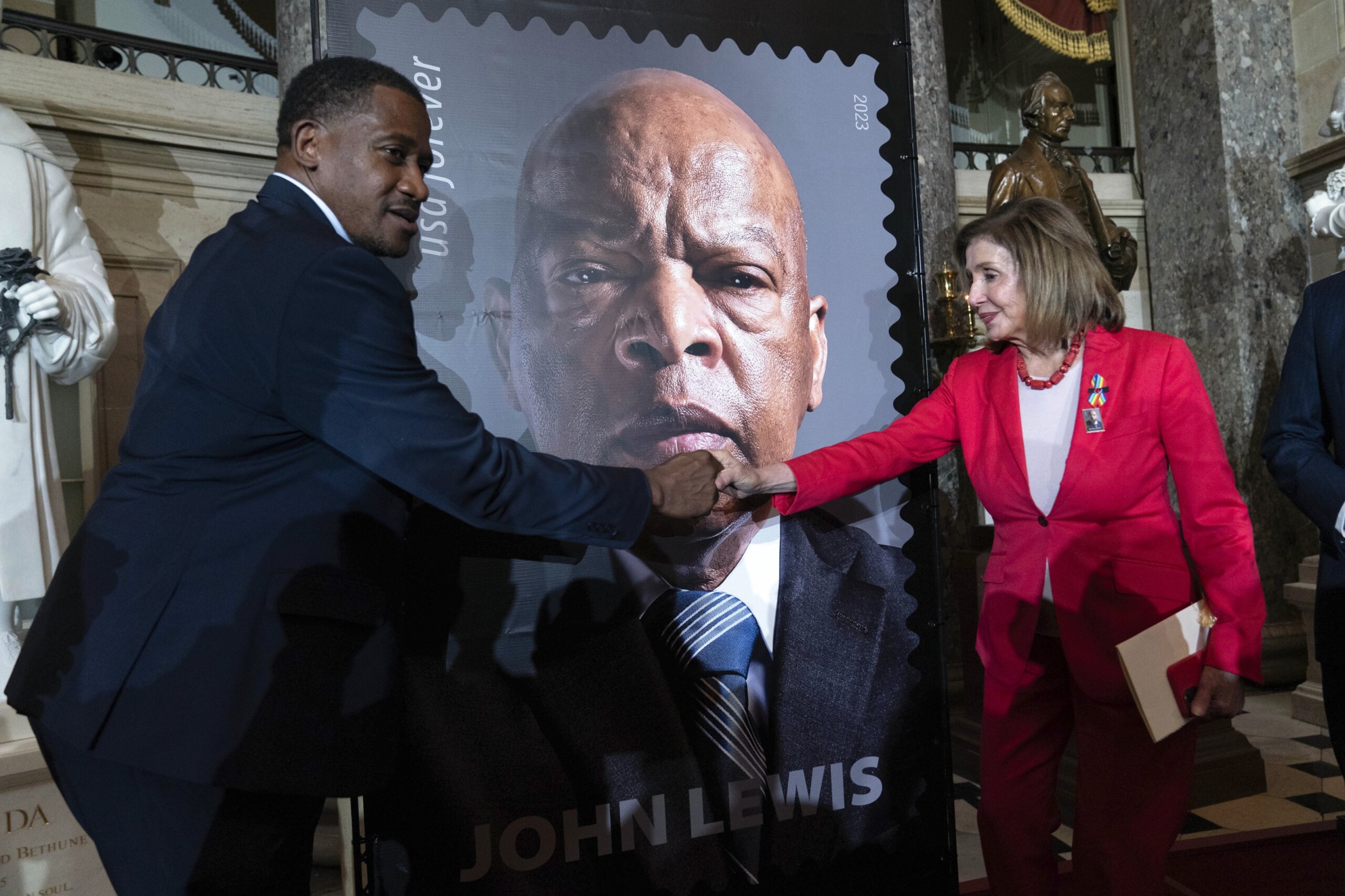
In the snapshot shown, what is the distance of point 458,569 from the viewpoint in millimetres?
1728

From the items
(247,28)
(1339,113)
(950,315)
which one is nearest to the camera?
(950,315)

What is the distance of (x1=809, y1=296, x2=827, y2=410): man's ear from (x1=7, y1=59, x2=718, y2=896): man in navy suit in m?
0.83

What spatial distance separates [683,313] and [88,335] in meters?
1.55

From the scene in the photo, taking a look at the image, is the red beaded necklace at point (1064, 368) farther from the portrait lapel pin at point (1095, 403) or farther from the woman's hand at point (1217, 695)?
the woman's hand at point (1217, 695)

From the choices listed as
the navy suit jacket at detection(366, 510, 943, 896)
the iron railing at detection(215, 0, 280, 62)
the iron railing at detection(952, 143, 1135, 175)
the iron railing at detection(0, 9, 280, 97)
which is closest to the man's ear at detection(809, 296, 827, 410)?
the navy suit jacket at detection(366, 510, 943, 896)

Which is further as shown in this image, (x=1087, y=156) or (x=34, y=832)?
(x=1087, y=156)

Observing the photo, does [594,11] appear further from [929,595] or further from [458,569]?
[929,595]

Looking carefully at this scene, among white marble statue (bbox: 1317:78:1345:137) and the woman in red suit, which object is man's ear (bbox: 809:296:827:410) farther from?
white marble statue (bbox: 1317:78:1345:137)

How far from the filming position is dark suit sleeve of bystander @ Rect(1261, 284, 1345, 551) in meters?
1.94

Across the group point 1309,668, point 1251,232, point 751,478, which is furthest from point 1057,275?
point 1251,232

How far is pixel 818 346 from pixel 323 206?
40.8 inches

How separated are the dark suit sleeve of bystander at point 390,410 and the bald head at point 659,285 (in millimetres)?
324

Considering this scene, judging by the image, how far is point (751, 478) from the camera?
183 centimetres

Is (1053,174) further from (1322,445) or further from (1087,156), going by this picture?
(1087,156)
